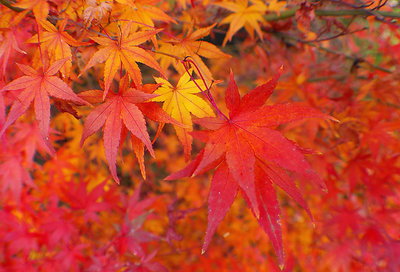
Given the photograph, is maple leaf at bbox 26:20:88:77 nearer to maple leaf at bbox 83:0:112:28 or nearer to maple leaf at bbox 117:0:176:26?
maple leaf at bbox 83:0:112:28

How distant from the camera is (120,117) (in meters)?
0.69

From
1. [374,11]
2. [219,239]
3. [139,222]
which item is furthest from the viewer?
[219,239]

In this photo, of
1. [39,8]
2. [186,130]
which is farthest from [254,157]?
[39,8]

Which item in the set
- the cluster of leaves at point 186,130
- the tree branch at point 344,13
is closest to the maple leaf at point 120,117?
the cluster of leaves at point 186,130

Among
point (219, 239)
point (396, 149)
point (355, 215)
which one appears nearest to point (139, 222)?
point (355, 215)

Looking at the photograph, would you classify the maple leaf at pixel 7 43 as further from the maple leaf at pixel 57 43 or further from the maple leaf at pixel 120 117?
the maple leaf at pixel 120 117

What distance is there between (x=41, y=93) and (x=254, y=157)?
0.52 m

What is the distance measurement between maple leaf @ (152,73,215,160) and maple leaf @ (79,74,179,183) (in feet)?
0.25

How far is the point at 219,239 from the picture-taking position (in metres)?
2.54

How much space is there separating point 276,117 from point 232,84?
13 centimetres

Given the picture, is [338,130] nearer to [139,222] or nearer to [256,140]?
[256,140]

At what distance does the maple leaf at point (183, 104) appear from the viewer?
2.50 feet

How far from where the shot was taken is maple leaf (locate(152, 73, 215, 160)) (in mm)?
763

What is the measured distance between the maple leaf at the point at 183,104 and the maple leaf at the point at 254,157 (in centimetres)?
9
